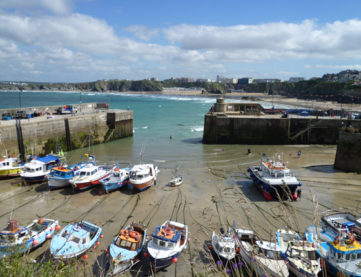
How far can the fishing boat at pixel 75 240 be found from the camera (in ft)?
37.8

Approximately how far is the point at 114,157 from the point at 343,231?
76.5ft

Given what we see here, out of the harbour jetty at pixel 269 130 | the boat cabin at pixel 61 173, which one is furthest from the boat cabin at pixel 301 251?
the harbour jetty at pixel 269 130

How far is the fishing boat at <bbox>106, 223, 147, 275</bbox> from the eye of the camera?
10.9 metres

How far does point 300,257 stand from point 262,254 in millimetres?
1459

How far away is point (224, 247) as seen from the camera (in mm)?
11594

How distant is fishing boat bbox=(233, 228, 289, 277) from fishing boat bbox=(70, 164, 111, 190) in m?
11.8

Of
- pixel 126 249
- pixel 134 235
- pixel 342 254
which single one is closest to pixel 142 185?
pixel 134 235

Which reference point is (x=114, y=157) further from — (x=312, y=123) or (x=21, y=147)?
(x=312, y=123)

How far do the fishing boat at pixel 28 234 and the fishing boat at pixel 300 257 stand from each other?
10427 millimetres

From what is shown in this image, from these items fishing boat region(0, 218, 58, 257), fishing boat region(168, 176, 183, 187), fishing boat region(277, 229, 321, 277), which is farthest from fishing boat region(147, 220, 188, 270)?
fishing boat region(168, 176, 183, 187)

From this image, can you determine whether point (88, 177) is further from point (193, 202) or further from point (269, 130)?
point (269, 130)

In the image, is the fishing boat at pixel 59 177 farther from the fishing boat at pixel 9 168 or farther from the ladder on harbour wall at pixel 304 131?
the ladder on harbour wall at pixel 304 131

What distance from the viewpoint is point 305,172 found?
24.5m

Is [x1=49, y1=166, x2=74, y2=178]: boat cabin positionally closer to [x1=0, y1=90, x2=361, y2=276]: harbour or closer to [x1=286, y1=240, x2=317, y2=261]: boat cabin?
[x1=0, y1=90, x2=361, y2=276]: harbour
